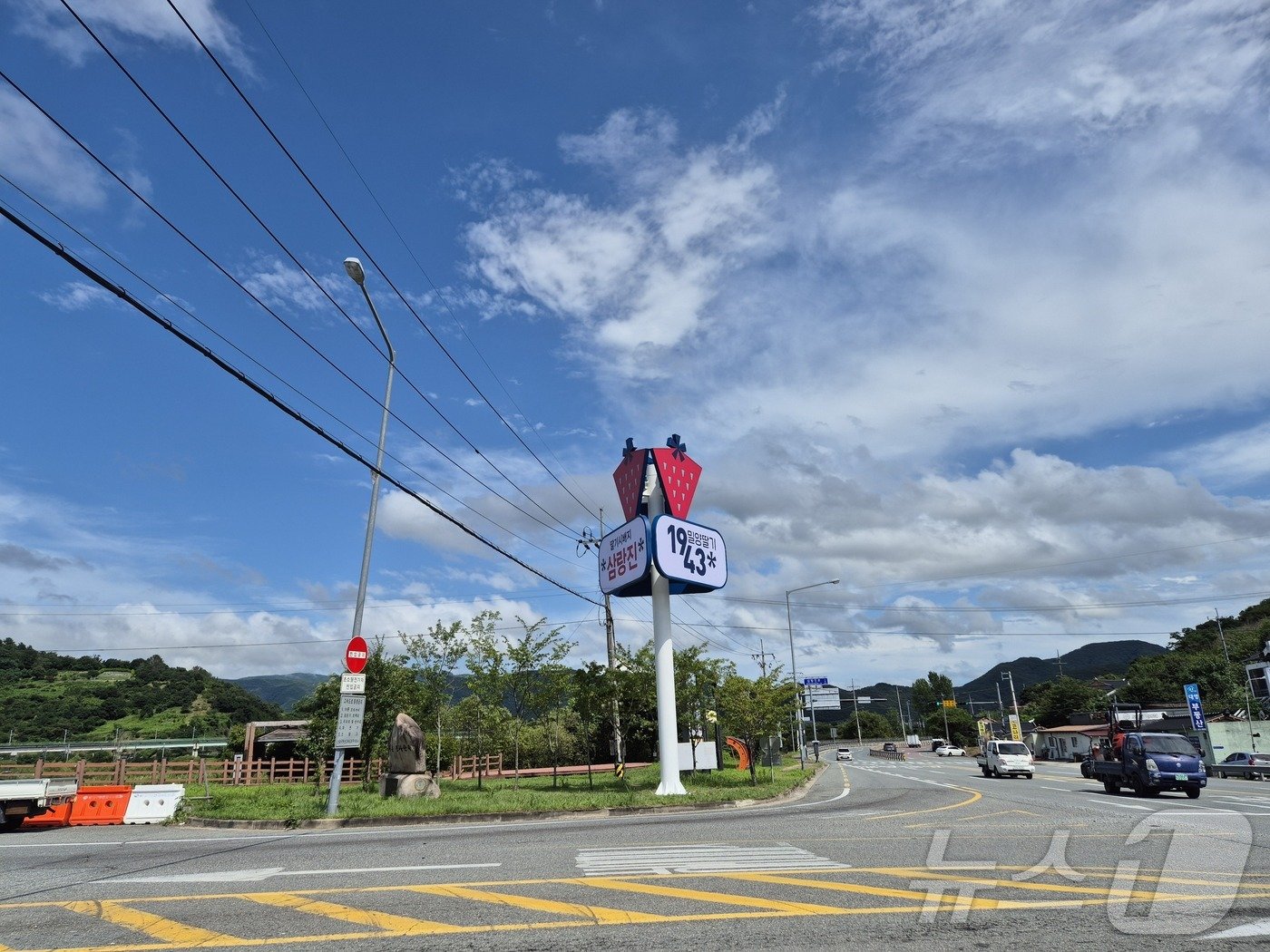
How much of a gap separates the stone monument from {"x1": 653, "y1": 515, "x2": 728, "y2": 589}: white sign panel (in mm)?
8314

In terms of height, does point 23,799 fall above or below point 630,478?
below

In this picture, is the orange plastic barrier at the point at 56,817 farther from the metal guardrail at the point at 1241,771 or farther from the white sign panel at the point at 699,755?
the metal guardrail at the point at 1241,771

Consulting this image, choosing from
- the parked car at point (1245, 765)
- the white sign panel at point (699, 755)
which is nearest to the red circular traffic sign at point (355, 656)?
the white sign panel at point (699, 755)

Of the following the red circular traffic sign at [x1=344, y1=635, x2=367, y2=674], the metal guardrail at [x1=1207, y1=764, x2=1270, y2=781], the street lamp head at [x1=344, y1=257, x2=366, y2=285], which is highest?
the street lamp head at [x1=344, y1=257, x2=366, y2=285]

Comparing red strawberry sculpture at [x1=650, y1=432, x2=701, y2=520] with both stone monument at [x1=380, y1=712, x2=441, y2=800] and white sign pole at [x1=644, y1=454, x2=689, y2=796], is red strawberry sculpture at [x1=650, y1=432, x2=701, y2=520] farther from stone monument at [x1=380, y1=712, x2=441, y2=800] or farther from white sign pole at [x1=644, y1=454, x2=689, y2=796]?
stone monument at [x1=380, y1=712, x2=441, y2=800]

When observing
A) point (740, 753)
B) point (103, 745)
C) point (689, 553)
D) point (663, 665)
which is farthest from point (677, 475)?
point (103, 745)

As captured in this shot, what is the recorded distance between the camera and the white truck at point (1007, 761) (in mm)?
35000

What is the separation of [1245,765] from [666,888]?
39162mm

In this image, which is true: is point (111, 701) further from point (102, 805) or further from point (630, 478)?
point (630, 478)

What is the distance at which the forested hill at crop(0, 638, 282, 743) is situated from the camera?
100250mm

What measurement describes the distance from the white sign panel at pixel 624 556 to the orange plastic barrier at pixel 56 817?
1470cm

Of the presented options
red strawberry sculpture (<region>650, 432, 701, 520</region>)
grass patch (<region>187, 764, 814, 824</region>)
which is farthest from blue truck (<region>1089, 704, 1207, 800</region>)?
red strawberry sculpture (<region>650, 432, 701, 520</region>)

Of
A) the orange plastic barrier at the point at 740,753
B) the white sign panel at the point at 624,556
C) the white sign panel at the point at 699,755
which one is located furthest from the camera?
the orange plastic barrier at the point at 740,753

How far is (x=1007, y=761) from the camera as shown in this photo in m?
35.3
